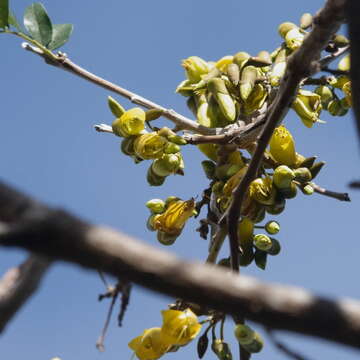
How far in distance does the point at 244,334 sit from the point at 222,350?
30cm

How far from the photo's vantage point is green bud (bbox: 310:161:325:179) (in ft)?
6.55

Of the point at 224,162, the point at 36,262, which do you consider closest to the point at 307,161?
the point at 224,162

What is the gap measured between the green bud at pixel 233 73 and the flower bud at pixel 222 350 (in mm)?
758

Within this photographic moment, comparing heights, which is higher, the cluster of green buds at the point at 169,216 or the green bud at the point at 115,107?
the green bud at the point at 115,107

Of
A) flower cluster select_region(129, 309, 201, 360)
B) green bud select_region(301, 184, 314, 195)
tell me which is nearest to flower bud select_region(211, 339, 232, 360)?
flower cluster select_region(129, 309, 201, 360)

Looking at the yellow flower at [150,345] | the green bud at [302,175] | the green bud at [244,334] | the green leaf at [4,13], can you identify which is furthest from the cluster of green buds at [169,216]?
the green leaf at [4,13]

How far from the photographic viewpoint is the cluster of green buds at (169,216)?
6.62 ft

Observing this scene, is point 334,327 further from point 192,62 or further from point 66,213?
point 192,62

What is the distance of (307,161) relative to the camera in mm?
2000

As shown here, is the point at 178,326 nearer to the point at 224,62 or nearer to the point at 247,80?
the point at 247,80

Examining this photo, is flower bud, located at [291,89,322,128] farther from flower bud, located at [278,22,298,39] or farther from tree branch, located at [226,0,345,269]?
tree branch, located at [226,0,345,269]

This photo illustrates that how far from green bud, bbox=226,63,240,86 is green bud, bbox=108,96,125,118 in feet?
1.12

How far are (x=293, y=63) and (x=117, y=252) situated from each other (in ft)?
2.36

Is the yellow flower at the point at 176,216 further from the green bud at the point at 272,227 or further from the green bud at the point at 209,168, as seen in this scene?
the green bud at the point at 272,227
